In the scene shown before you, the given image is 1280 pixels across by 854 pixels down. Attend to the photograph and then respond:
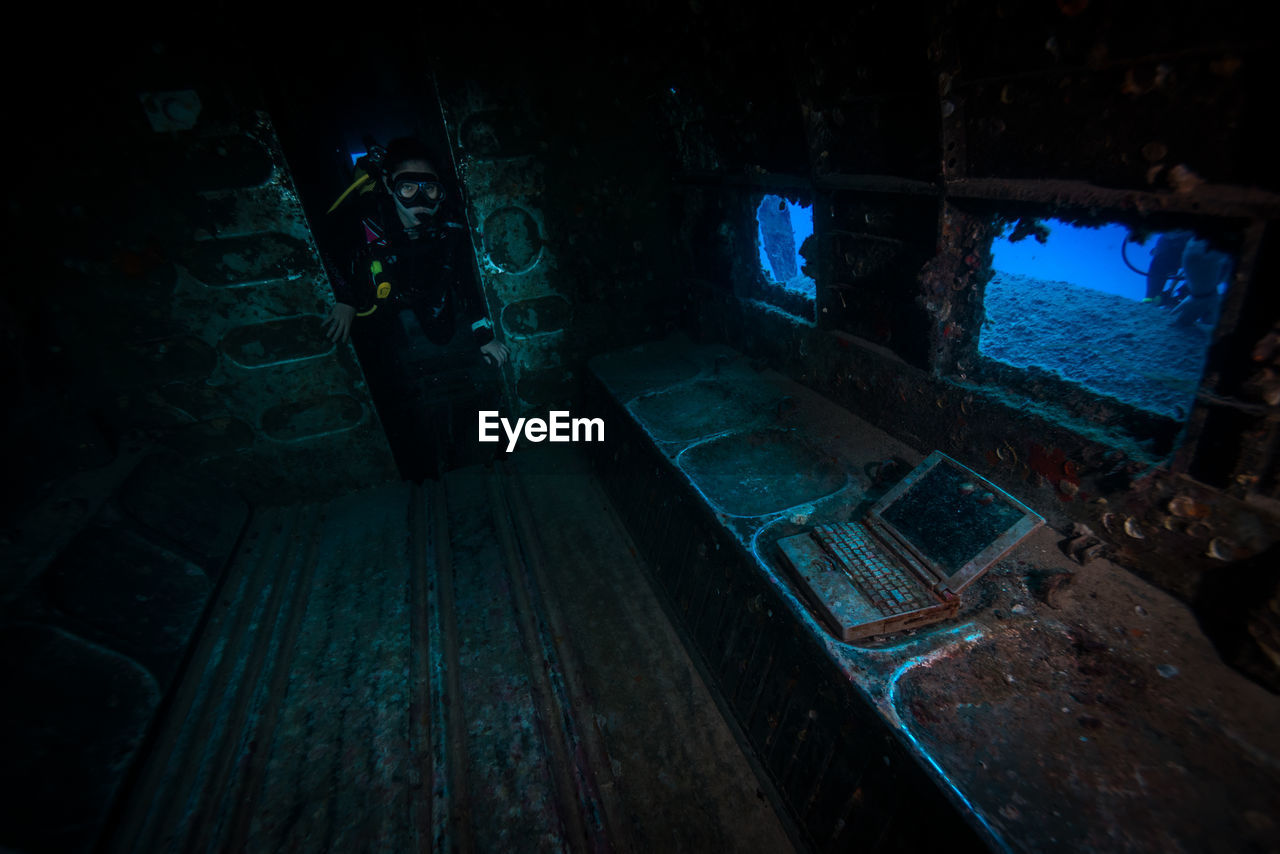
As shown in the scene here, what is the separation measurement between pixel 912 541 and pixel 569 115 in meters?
3.76

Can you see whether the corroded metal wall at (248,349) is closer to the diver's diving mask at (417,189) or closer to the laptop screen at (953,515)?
the diver's diving mask at (417,189)

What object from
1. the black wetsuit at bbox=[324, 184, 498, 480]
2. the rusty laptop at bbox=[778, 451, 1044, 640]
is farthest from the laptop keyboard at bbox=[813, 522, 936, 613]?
the black wetsuit at bbox=[324, 184, 498, 480]

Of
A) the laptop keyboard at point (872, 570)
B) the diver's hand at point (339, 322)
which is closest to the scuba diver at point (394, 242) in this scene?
the diver's hand at point (339, 322)

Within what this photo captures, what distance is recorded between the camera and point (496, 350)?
4.40 metres

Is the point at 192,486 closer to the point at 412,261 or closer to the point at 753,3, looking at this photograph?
the point at 412,261

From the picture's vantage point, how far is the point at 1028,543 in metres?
2.14

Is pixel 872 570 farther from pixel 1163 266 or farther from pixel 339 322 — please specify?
pixel 1163 266

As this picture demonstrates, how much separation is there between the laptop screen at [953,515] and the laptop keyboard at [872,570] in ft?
0.40

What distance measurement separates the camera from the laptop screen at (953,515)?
6.04ft

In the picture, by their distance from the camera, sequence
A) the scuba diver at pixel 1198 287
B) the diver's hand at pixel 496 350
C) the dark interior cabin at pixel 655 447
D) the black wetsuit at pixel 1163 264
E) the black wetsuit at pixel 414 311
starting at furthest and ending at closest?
the black wetsuit at pixel 1163 264 → the diver's hand at pixel 496 350 → the black wetsuit at pixel 414 311 → the scuba diver at pixel 1198 287 → the dark interior cabin at pixel 655 447

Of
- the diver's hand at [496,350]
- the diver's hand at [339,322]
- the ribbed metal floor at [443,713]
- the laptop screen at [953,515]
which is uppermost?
the diver's hand at [339,322]

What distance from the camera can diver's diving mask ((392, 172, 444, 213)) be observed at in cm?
421

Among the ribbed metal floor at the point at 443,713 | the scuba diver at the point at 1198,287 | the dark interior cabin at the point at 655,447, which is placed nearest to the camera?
the dark interior cabin at the point at 655,447

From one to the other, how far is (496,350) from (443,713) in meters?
2.82
